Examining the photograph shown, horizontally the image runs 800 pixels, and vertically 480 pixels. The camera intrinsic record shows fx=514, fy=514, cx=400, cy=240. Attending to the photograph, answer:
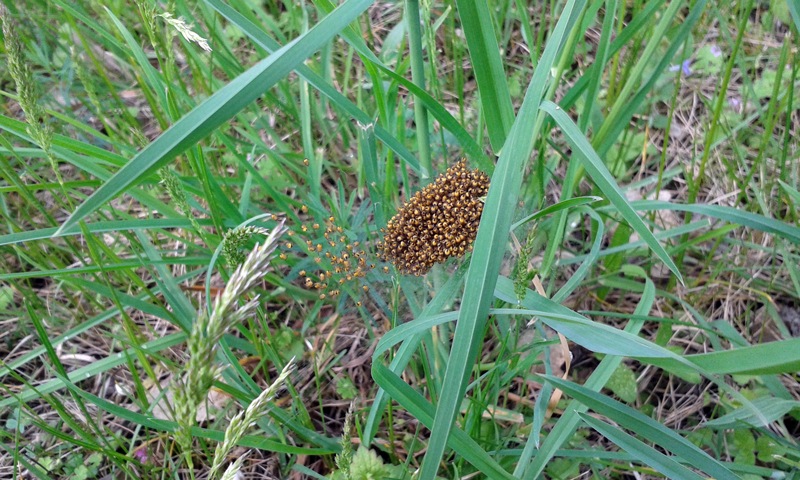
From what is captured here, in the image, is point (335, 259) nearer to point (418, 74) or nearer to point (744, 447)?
point (418, 74)

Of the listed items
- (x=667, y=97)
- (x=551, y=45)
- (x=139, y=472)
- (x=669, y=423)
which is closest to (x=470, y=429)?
(x=669, y=423)

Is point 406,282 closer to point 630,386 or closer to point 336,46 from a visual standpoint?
point 630,386

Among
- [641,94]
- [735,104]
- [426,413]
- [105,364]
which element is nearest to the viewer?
[426,413]

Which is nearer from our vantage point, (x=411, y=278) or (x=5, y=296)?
(x=411, y=278)

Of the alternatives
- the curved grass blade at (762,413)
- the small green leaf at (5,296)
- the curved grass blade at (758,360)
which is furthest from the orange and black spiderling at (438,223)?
the small green leaf at (5,296)

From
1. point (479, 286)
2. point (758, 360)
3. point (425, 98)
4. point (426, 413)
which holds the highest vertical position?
point (425, 98)

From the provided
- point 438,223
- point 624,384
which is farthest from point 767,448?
point 438,223

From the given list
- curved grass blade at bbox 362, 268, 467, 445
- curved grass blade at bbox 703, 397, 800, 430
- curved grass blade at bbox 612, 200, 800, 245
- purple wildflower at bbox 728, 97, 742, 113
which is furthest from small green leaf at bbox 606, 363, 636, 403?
purple wildflower at bbox 728, 97, 742, 113

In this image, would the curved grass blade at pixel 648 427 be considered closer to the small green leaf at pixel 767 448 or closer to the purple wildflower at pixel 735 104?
the small green leaf at pixel 767 448
